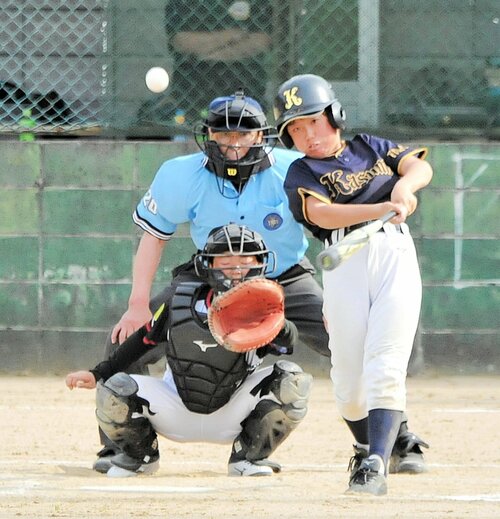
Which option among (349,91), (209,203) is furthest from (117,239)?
(209,203)

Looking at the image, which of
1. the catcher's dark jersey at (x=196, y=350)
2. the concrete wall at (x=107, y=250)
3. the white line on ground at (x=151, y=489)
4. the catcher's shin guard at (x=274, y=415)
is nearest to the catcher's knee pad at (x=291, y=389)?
the catcher's shin guard at (x=274, y=415)

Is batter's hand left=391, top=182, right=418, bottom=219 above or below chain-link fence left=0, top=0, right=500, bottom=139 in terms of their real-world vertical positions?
below

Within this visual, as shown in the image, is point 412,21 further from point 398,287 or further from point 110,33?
point 398,287

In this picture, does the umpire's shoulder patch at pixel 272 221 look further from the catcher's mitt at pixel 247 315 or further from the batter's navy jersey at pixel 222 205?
the catcher's mitt at pixel 247 315

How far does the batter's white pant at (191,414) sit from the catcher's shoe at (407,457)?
0.64 m

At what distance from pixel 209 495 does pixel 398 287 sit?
0.97m

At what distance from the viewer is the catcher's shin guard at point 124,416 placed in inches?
210

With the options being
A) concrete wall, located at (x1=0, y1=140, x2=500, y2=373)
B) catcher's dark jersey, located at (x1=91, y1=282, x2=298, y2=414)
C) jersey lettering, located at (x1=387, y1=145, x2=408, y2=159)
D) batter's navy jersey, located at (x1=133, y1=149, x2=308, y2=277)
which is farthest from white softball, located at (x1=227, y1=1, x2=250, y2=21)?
jersey lettering, located at (x1=387, y1=145, x2=408, y2=159)

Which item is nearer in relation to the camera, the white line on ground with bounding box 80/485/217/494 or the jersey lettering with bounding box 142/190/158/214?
the white line on ground with bounding box 80/485/217/494

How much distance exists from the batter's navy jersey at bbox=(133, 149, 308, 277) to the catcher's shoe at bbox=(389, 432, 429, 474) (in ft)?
2.85

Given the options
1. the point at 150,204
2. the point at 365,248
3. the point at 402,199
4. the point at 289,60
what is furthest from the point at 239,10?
the point at 402,199

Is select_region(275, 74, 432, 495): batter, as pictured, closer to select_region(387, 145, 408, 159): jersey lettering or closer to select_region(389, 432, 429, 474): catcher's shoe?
select_region(387, 145, 408, 159): jersey lettering

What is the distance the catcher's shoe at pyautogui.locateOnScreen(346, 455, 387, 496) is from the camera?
4.56 meters

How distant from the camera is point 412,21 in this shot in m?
9.04
